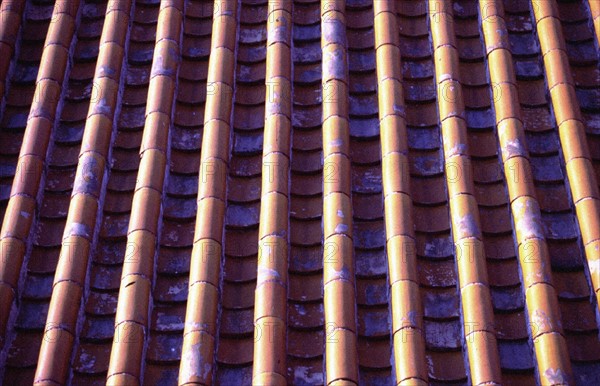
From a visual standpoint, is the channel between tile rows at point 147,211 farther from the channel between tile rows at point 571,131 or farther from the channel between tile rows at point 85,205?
the channel between tile rows at point 571,131

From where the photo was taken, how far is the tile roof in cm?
435

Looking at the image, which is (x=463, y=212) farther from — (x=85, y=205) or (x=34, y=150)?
(x=34, y=150)

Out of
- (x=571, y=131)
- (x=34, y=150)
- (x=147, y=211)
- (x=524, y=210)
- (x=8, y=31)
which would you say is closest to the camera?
(x=524, y=210)

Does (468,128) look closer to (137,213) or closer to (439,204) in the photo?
(439,204)

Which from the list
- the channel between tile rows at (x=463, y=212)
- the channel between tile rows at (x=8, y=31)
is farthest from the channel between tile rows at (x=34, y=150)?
the channel between tile rows at (x=463, y=212)

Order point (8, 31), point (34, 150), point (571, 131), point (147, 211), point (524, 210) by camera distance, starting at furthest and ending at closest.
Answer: point (8, 31) < point (34, 150) < point (571, 131) < point (147, 211) < point (524, 210)

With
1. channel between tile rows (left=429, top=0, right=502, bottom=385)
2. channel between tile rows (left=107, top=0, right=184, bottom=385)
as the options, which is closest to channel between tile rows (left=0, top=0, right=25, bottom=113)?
channel between tile rows (left=107, top=0, right=184, bottom=385)

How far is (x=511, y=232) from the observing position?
4703mm

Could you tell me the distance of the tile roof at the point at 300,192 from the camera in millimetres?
4348

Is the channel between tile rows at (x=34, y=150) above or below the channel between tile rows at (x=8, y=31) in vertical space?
below

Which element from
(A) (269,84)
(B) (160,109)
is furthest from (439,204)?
(B) (160,109)

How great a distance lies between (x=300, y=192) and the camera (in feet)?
16.3

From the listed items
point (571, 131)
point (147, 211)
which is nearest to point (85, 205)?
point (147, 211)

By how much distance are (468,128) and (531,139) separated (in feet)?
1.06
